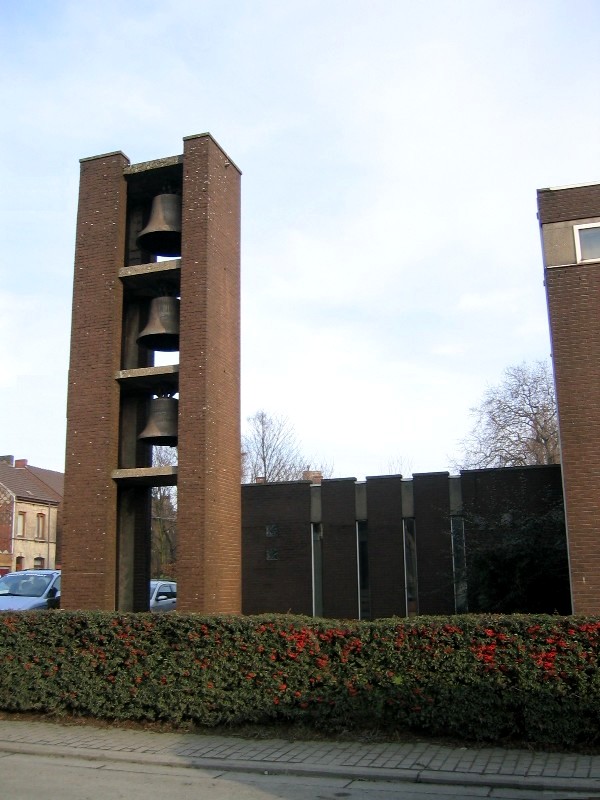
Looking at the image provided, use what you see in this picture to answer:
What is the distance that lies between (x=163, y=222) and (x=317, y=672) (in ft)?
26.4

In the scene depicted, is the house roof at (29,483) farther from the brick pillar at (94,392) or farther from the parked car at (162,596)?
the brick pillar at (94,392)

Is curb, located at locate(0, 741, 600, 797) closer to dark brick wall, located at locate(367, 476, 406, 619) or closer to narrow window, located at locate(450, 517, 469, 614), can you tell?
narrow window, located at locate(450, 517, 469, 614)

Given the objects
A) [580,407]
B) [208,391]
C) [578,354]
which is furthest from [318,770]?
[578,354]

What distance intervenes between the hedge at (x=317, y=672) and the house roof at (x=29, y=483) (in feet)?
157

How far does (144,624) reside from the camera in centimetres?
1071

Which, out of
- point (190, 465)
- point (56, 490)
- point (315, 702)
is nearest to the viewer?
point (315, 702)

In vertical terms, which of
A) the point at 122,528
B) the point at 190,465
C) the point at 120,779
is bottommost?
the point at 120,779

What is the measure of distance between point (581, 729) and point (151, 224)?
1016 cm

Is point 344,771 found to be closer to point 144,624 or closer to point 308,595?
point 144,624

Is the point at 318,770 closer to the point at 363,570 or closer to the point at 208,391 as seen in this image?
the point at 208,391

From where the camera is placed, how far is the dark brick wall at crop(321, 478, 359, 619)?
2419 cm

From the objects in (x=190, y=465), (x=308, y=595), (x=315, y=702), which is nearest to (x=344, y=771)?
(x=315, y=702)

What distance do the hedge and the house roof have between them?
47.9m

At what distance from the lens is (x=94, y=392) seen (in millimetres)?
13445
